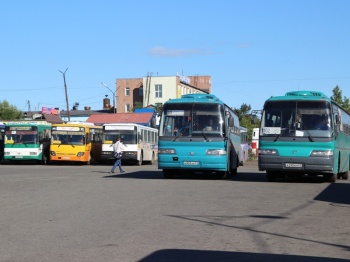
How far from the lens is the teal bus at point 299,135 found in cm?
2208

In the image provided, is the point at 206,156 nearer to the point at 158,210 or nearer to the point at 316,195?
the point at 316,195

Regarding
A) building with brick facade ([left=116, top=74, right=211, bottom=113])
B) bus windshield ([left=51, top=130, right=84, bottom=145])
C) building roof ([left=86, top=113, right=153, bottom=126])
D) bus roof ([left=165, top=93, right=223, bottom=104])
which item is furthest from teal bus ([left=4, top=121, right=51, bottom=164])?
building with brick facade ([left=116, top=74, right=211, bottom=113])

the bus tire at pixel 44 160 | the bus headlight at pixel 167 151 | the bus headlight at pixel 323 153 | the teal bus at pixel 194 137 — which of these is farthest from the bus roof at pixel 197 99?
the bus tire at pixel 44 160

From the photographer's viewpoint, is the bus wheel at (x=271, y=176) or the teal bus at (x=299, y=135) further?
the bus wheel at (x=271, y=176)

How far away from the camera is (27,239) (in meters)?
9.57

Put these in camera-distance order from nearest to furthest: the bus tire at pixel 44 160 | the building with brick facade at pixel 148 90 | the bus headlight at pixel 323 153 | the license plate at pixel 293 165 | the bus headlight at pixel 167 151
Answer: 1. the bus headlight at pixel 323 153
2. the license plate at pixel 293 165
3. the bus headlight at pixel 167 151
4. the bus tire at pixel 44 160
5. the building with brick facade at pixel 148 90

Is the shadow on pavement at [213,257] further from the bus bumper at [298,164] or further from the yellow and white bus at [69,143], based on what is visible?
the yellow and white bus at [69,143]

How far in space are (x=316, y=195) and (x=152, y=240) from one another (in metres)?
9.45

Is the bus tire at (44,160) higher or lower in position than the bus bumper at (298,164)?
lower

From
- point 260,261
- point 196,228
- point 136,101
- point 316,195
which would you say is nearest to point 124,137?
point 316,195

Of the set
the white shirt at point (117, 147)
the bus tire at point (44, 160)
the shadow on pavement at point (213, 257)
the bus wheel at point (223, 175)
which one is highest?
the white shirt at point (117, 147)

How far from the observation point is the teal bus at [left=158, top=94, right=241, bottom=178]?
79.7 ft

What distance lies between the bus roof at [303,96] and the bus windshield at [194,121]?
2419mm

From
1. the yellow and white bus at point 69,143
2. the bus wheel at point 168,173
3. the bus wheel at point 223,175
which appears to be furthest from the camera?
the yellow and white bus at point 69,143
